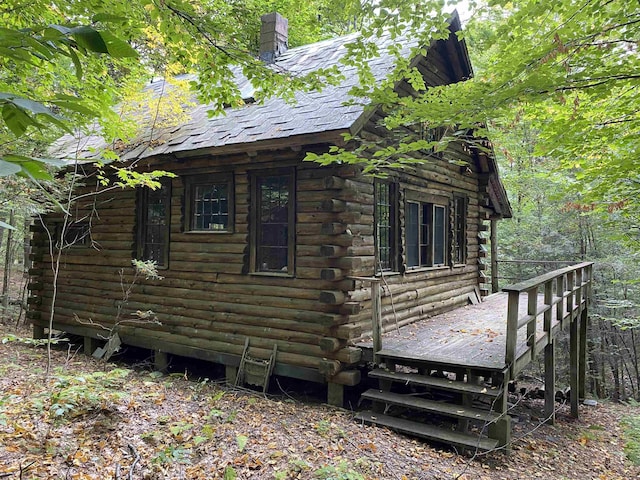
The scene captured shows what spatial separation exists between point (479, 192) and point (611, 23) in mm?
8252

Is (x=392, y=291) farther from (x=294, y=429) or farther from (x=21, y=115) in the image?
(x=21, y=115)

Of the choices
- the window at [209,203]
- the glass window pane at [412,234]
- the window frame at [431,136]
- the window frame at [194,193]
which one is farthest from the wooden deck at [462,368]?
the window frame at [431,136]

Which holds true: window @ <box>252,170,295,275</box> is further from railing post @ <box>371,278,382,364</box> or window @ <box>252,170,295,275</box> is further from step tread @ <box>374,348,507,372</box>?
step tread @ <box>374,348,507,372</box>

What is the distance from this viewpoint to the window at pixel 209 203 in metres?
8.41

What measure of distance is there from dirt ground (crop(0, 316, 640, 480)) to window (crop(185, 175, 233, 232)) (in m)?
3.11

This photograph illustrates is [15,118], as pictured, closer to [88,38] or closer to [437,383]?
[88,38]

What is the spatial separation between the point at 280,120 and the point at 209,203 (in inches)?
92.8

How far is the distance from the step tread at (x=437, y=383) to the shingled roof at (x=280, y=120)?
147 inches

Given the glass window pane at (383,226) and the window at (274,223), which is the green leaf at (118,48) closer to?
the window at (274,223)

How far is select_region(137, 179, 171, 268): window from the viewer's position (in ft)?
31.0

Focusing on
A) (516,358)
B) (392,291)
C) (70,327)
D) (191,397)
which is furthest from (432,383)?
(70,327)

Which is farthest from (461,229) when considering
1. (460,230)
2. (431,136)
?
(431,136)

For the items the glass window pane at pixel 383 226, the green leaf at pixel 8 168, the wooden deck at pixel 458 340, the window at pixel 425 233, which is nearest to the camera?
the green leaf at pixel 8 168

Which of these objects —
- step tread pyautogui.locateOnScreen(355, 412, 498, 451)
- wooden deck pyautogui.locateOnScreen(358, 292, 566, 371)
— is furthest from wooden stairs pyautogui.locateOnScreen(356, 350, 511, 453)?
wooden deck pyautogui.locateOnScreen(358, 292, 566, 371)
